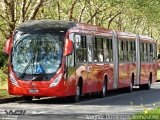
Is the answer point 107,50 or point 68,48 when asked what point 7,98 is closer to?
point 68,48

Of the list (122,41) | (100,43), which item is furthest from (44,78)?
(122,41)

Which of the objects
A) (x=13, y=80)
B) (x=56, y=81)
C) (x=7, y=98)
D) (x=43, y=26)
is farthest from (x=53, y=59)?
(x=7, y=98)

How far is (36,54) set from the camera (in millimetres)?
22484

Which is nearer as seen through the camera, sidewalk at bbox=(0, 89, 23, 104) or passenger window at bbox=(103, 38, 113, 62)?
sidewalk at bbox=(0, 89, 23, 104)

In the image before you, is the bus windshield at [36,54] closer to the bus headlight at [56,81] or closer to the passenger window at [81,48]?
the bus headlight at [56,81]

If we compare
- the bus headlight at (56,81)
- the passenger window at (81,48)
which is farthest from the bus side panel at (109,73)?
the bus headlight at (56,81)

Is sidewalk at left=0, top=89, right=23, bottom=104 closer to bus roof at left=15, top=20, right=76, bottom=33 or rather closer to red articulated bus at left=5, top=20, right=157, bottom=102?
red articulated bus at left=5, top=20, right=157, bottom=102

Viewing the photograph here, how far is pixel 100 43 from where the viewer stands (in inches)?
1073

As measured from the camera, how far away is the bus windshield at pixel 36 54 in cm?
2228

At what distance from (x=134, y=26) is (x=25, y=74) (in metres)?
53.3

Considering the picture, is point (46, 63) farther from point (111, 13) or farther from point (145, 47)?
point (111, 13)

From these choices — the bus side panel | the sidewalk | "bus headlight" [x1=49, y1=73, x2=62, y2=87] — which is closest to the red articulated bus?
"bus headlight" [x1=49, y1=73, x2=62, y2=87]

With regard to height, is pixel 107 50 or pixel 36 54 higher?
pixel 36 54

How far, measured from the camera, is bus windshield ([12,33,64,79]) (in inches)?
877
